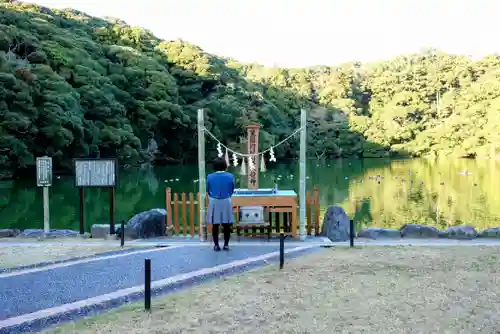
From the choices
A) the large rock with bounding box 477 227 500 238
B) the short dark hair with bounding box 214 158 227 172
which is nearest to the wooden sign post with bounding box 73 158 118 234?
the short dark hair with bounding box 214 158 227 172

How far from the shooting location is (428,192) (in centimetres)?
2059

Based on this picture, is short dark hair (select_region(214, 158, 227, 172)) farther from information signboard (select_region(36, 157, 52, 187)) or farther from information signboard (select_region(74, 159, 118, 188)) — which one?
information signboard (select_region(36, 157, 52, 187))

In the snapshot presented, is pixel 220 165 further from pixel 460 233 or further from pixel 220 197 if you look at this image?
pixel 460 233

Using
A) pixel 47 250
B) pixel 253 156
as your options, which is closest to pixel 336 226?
pixel 253 156

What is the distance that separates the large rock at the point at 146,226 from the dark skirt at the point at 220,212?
1.96 meters

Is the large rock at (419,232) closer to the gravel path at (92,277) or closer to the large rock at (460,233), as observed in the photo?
the large rock at (460,233)

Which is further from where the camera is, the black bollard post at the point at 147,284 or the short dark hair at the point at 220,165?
the short dark hair at the point at 220,165

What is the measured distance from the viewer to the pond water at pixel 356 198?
14.6 m

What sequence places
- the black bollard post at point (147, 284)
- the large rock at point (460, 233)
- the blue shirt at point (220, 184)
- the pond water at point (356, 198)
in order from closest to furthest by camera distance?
the black bollard post at point (147, 284) → the blue shirt at point (220, 184) → the large rock at point (460, 233) → the pond water at point (356, 198)

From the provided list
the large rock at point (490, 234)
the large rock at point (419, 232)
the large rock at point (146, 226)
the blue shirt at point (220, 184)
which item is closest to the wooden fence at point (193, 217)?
the large rock at point (146, 226)

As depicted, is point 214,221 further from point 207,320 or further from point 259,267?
point 207,320

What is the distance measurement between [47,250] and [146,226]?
64.8 inches

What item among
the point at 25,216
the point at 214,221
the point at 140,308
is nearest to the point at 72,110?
the point at 25,216

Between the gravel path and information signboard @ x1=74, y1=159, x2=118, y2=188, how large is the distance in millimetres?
2552
